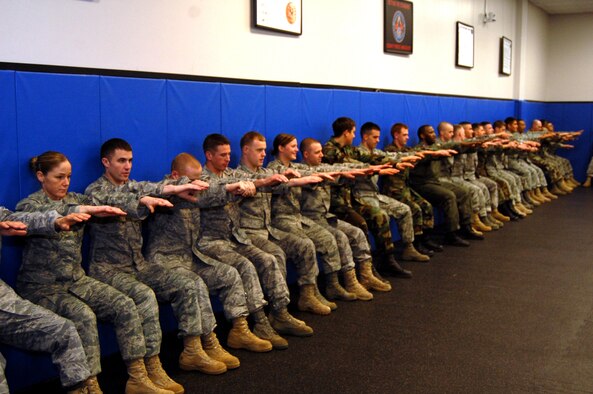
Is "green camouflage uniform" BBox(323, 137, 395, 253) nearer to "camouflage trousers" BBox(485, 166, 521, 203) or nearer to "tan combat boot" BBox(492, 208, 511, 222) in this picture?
"tan combat boot" BBox(492, 208, 511, 222)

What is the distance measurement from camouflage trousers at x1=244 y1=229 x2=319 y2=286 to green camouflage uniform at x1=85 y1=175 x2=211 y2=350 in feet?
3.11

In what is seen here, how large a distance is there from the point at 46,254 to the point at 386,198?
3.66 m

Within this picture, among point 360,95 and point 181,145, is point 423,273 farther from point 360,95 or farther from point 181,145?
point 181,145

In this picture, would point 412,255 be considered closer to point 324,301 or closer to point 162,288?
point 324,301

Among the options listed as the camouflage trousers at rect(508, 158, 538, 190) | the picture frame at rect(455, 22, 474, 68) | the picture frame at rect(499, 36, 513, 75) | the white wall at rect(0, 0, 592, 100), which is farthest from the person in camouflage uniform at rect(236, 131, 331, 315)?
the picture frame at rect(499, 36, 513, 75)

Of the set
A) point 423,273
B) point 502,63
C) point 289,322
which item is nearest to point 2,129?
point 289,322

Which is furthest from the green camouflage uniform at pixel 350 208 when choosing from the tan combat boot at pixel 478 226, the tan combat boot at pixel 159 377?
the tan combat boot at pixel 159 377

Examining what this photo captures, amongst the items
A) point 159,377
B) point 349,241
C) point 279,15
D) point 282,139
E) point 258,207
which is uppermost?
point 279,15

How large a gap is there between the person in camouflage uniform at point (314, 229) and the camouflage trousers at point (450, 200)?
224 centimetres

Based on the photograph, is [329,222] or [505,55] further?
[505,55]

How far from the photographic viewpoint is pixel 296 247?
4527 millimetres

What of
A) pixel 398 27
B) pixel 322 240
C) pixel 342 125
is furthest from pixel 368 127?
pixel 398 27

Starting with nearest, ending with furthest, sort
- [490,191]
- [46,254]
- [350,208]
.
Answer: [46,254]
[350,208]
[490,191]

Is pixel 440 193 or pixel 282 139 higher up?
pixel 282 139
